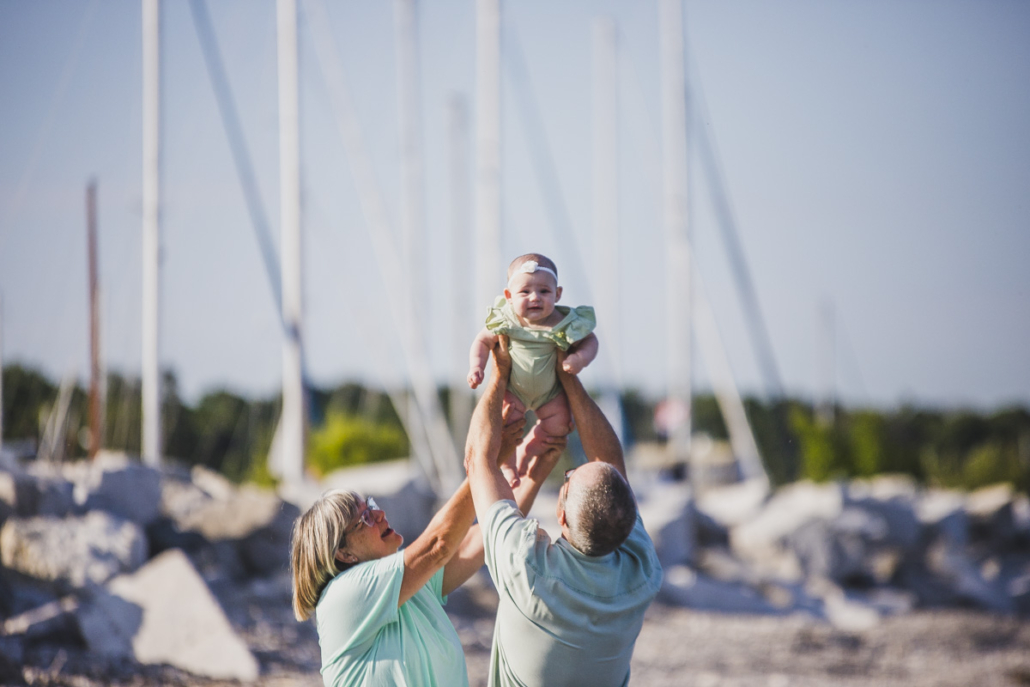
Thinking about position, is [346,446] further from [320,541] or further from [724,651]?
[320,541]

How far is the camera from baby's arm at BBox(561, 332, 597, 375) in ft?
11.7

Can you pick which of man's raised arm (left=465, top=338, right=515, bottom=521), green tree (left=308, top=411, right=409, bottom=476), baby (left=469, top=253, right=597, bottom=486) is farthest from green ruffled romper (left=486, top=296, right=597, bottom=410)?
green tree (left=308, top=411, right=409, bottom=476)

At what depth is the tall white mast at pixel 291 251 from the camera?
1343 cm

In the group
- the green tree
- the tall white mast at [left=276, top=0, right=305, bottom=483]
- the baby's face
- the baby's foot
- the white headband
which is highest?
the white headband

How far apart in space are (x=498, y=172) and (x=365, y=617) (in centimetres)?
1519

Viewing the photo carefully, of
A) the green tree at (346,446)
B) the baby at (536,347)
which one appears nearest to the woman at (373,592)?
the baby at (536,347)

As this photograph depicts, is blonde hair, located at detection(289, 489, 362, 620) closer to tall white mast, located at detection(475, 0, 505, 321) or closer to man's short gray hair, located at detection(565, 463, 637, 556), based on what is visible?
man's short gray hair, located at detection(565, 463, 637, 556)

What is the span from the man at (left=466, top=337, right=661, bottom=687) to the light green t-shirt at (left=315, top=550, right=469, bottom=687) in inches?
9.6

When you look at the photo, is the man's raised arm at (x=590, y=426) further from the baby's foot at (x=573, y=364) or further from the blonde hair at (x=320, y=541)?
the blonde hair at (x=320, y=541)

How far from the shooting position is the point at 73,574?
770cm

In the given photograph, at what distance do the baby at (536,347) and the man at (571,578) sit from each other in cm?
45

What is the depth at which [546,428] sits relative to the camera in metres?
3.65

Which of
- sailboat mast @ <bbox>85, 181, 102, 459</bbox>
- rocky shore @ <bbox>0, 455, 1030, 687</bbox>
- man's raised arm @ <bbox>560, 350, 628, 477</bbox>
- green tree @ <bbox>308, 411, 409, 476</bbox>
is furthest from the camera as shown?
green tree @ <bbox>308, 411, 409, 476</bbox>

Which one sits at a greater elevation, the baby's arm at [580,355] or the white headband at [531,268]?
the white headband at [531,268]
